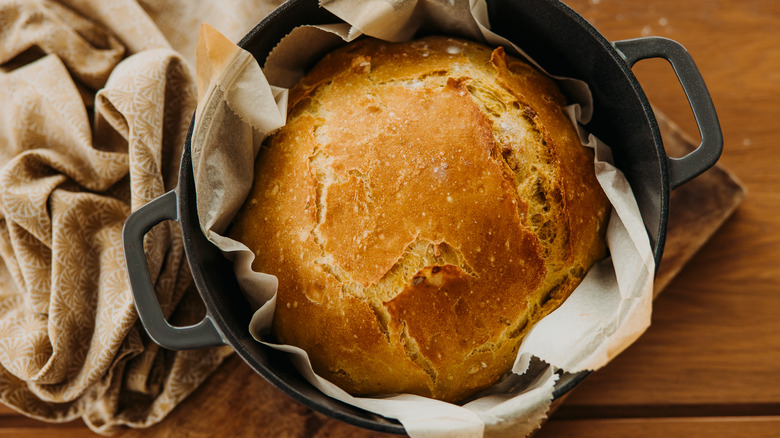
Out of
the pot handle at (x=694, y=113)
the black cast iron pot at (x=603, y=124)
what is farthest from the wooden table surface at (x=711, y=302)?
the pot handle at (x=694, y=113)

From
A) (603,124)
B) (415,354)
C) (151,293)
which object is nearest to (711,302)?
(603,124)

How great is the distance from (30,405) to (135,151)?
20.7 inches

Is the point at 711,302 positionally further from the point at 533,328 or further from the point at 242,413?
the point at 242,413

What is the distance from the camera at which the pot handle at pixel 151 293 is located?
840mm

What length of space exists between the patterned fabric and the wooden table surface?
0.09m

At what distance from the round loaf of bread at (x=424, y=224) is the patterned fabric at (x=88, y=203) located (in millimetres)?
287

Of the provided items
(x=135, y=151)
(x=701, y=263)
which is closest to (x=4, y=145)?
(x=135, y=151)

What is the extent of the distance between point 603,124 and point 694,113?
0.17 metres

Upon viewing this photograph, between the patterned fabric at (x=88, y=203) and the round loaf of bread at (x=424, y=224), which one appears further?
the patterned fabric at (x=88, y=203)

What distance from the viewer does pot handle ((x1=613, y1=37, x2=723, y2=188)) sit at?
840mm

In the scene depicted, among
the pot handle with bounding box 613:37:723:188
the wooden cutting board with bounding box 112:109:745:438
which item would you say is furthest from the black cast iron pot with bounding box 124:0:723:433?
the wooden cutting board with bounding box 112:109:745:438

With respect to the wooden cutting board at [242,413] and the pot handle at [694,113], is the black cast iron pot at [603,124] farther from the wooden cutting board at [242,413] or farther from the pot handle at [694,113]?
the wooden cutting board at [242,413]

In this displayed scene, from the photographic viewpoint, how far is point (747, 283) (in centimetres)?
122

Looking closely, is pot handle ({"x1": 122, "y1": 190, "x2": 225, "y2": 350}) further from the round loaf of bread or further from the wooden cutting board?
→ the wooden cutting board
